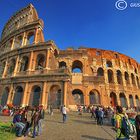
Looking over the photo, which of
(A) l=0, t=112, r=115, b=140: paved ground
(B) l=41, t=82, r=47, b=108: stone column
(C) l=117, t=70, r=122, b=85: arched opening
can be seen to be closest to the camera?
(A) l=0, t=112, r=115, b=140: paved ground

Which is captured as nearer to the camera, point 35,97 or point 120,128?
point 120,128

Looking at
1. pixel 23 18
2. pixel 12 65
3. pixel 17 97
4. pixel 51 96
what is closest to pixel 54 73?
pixel 51 96

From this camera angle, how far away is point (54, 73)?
20.0 metres

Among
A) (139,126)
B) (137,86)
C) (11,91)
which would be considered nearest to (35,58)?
(11,91)

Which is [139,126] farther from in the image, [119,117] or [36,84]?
[36,84]

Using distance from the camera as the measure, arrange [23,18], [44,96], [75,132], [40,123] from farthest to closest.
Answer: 1. [23,18]
2. [44,96]
3. [75,132]
4. [40,123]

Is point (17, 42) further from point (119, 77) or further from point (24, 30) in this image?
point (119, 77)

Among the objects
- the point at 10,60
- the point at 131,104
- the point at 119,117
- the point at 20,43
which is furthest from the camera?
the point at 131,104

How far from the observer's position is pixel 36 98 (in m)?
20.0

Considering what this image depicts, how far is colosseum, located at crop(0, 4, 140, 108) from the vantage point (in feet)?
65.5

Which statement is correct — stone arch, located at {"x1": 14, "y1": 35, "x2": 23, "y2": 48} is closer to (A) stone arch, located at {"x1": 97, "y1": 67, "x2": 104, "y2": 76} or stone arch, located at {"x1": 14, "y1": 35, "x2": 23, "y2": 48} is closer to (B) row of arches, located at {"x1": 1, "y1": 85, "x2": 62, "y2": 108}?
(B) row of arches, located at {"x1": 1, "y1": 85, "x2": 62, "y2": 108}

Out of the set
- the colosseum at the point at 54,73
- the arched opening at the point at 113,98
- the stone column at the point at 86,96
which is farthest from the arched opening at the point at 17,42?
the arched opening at the point at 113,98

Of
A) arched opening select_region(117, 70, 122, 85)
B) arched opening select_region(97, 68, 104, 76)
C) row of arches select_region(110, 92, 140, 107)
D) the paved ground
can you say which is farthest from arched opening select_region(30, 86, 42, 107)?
arched opening select_region(117, 70, 122, 85)

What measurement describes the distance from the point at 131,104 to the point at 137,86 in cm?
543
